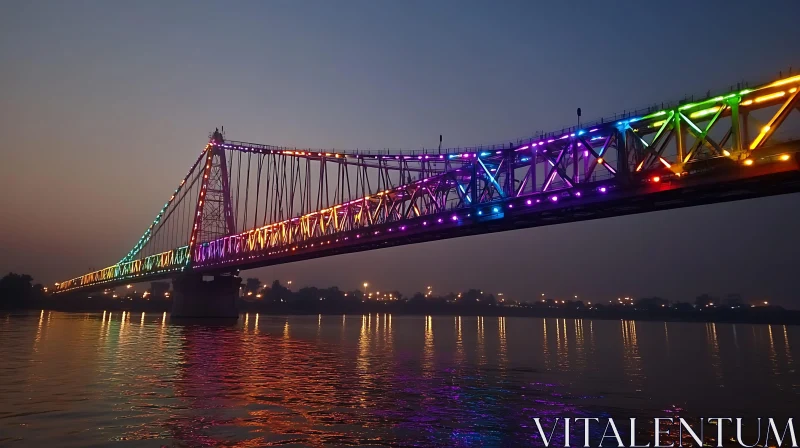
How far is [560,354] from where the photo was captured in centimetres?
4872

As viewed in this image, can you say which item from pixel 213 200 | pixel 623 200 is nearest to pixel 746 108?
pixel 623 200

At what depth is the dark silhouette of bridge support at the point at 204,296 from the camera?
91812 mm

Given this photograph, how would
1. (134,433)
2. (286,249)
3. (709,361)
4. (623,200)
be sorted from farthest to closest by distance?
(286,249), (709,361), (623,200), (134,433)

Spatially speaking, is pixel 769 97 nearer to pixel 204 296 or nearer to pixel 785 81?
pixel 785 81

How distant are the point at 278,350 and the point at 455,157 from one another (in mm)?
20595

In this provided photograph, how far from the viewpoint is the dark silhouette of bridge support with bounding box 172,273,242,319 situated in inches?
3615

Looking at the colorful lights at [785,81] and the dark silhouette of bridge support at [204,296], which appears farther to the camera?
the dark silhouette of bridge support at [204,296]

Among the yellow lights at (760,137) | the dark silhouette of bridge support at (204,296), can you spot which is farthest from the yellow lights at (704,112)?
the dark silhouette of bridge support at (204,296)

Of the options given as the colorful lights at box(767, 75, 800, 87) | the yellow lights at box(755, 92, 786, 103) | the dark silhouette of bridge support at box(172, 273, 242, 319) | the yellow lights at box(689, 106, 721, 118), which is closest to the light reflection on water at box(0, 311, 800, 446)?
the yellow lights at box(755, 92, 786, 103)

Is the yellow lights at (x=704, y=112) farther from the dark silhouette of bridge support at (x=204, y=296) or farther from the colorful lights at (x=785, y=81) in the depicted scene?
the dark silhouette of bridge support at (x=204, y=296)

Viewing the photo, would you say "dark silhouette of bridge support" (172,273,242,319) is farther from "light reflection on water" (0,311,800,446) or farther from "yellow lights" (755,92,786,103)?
"yellow lights" (755,92,786,103)

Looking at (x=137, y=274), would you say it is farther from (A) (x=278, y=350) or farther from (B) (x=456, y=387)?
(B) (x=456, y=387)

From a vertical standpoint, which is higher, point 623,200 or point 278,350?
point 623,200

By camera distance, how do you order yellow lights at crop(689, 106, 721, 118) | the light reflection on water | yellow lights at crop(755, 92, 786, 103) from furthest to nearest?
yellow lights at crop(689, 106, 721, 118) < yellow lights at crop(755, 92, 786, 103) < the light reflection on water
